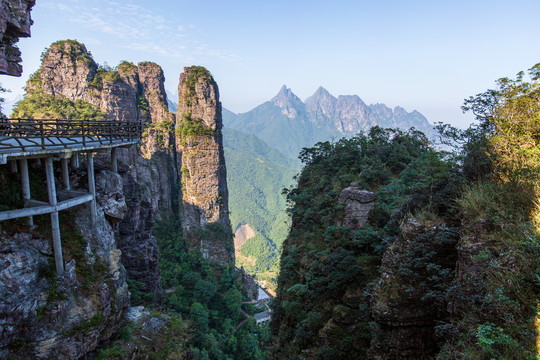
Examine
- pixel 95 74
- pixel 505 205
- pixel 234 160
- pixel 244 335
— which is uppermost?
pixel 95 74

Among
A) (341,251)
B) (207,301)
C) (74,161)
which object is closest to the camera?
(341,251)

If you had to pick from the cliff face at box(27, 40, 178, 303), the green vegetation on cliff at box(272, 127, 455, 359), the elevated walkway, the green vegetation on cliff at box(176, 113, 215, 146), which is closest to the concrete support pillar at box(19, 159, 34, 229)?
the elevated walkway

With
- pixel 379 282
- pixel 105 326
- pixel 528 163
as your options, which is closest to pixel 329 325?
pixel 379 282

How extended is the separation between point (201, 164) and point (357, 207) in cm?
2576

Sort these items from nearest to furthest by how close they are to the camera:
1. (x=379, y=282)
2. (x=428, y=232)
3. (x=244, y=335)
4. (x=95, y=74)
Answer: (x=428, y=232)
(x=379, y=282)
(x=244, y=335)
(x=95, y=74)

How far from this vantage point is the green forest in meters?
4.29

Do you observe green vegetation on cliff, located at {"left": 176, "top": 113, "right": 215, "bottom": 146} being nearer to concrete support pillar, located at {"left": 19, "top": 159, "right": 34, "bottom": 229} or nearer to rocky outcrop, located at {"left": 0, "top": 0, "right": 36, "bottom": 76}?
rocky outcrop, located at {"left": 0, "top": 0, "right": 36, "bottom": 76}

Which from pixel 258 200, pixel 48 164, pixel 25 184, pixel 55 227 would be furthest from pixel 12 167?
pixel 258 200

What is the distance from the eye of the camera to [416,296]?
6.20 meters

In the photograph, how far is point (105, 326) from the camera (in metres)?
10.9

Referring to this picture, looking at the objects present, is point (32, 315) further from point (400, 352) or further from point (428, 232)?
point (428, 232)

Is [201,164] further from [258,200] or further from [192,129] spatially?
[258,200]

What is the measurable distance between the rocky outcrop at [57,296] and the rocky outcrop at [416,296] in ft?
31.4

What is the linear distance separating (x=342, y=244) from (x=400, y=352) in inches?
236
